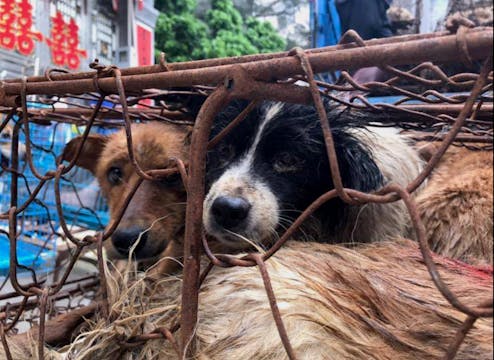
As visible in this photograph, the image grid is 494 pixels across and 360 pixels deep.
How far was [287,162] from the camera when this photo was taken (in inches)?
57.5

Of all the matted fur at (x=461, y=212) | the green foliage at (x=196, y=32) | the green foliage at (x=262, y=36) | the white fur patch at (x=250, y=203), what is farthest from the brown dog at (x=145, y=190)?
the green foliage at (x=262, y=36)

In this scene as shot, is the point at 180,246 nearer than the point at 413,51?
No

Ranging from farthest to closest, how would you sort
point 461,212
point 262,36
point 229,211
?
1. point 262,36
2. point 461,212
3. point 229,211

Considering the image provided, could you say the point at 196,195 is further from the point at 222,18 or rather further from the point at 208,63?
the point at 222,18

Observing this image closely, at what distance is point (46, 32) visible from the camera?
3863mm

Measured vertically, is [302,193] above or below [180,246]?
above

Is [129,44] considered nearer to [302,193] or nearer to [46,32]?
[46,32]

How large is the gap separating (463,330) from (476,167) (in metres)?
1.73

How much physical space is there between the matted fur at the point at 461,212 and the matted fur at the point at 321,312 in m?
0.75

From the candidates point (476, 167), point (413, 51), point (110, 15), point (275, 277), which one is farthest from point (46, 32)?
point (413, 51)

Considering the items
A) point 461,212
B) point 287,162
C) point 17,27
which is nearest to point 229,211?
point 287,162

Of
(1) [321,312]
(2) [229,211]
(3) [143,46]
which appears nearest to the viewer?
(1) [321,312]

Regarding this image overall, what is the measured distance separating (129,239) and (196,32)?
8.80 meters

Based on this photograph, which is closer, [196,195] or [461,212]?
[196,195]
